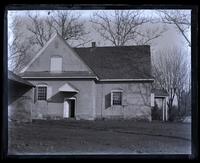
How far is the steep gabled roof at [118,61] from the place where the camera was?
495cm

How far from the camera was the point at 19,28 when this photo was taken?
12.7 ft

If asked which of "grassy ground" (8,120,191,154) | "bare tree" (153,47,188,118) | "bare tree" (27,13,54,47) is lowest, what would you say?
"grassy ground" (8,120,191,154)

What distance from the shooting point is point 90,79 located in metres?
6.21

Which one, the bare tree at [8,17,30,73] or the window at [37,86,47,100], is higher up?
the bare tree at [8,17,30,73]

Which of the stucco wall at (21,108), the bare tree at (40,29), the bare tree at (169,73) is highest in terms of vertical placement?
the bare tree at (40,29)

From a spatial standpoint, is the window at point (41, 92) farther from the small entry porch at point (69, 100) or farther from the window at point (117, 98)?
the window at point (117, 98)

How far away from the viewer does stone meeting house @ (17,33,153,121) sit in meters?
4.77

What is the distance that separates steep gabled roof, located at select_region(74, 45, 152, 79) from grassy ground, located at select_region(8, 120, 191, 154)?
944mm

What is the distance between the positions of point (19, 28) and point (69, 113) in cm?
159

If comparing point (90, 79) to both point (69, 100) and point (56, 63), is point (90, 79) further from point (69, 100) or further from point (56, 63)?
point (56, 63)

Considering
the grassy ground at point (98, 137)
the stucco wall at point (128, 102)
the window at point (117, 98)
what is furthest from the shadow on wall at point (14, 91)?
the window at point (117, 98)

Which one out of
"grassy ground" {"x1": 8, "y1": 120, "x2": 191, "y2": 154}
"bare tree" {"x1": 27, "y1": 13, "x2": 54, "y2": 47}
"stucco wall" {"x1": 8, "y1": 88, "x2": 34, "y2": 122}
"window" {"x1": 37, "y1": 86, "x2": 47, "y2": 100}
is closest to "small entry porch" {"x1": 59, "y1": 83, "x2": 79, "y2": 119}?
"grassy ground" {"x1": 8, "y1": 120, "x2": 191, "y2": 154}

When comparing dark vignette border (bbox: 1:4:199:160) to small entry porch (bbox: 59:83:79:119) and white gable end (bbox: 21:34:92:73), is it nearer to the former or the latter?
white gable end (bbox: 21:34:92:73)

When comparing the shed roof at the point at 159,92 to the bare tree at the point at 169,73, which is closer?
the bare tree at the point at 169,73
